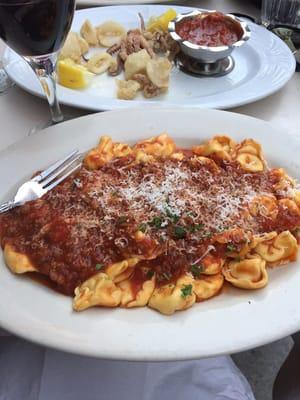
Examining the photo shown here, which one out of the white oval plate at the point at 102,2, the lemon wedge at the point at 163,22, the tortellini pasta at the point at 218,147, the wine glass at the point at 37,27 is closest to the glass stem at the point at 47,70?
the wine glass at the point at 37,27

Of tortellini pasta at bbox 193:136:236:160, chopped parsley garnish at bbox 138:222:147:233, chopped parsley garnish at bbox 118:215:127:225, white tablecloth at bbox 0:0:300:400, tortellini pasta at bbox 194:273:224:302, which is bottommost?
white tablecloth at bbox 0:0:300:400

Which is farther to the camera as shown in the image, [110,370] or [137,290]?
[110,370]

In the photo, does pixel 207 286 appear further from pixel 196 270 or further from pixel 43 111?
pixel 43 111

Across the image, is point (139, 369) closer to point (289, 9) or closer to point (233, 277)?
point (233, 277)

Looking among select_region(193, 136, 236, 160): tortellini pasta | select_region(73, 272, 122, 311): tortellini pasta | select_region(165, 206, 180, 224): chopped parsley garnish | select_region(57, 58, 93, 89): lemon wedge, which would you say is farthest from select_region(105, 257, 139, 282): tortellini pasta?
select_region(57, 58, 93, 89): lemon wedge

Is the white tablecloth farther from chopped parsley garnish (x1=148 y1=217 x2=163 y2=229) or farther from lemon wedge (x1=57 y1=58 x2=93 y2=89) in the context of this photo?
lemon wedge (x1=57 y1=58 x2=93 y2=89)

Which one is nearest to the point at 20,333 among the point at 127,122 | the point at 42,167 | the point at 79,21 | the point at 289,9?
the point at 42,167
